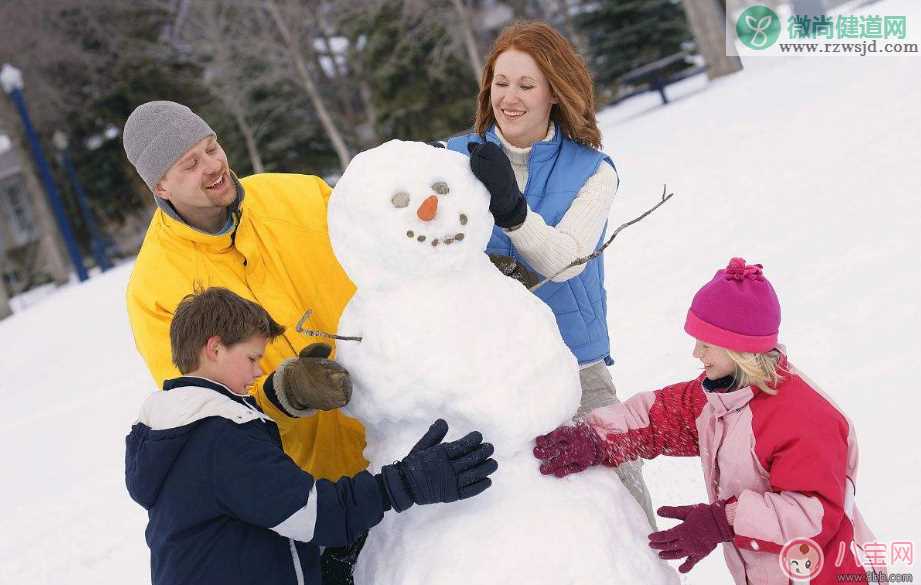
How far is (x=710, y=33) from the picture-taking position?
12.5 meters

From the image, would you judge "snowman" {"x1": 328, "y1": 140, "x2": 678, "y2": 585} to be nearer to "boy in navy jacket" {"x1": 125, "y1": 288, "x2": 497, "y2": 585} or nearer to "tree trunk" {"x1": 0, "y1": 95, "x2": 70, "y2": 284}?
"boy in navy jacket" {"x1": 125, "y1": 288, "x2": 497, "y2": 585}

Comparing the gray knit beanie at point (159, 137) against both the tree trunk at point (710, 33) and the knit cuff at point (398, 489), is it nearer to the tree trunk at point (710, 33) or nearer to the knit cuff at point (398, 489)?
the knit cuff at point (398, 489)

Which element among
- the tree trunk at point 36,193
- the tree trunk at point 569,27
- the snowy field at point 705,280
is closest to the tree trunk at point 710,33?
the snowy field at point 705,280

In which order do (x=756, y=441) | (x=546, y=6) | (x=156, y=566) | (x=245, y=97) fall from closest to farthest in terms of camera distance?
(x=156, y=566) < (x=756, y=441) < (x=245, y=97) < (x=546, y=6)

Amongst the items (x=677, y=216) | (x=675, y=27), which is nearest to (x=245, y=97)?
(x=675, y=27)

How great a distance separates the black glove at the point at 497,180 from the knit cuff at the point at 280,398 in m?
0.65

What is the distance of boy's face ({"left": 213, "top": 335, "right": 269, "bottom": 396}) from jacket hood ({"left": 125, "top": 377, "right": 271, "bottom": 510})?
6 cm

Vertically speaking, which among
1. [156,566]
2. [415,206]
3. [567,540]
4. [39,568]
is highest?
[415,206]

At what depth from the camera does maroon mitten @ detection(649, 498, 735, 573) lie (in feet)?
6.15

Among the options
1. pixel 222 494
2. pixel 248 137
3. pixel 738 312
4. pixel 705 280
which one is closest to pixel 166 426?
pixel 222 494

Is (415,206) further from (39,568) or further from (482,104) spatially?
(39,568)

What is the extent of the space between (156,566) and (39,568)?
3462 millimetres

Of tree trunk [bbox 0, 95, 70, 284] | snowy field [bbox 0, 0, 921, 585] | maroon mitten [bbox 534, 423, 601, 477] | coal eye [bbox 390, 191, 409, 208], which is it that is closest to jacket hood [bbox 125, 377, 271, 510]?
coal eye [bbox 390, 191, 409, 208]

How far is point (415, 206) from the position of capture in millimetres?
1814
